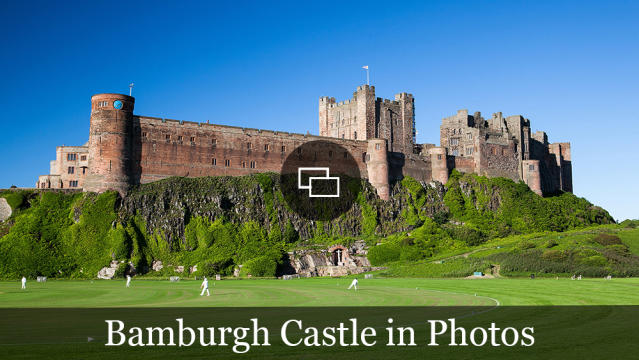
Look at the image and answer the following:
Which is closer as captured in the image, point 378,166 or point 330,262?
point 330,262

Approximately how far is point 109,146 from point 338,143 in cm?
3464

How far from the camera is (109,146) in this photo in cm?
7900

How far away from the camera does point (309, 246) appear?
84.2 metres

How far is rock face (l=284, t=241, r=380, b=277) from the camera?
3110 inches

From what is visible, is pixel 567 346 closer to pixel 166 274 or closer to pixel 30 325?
pixel 30 325

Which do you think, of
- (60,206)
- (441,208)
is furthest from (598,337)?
(441,208)

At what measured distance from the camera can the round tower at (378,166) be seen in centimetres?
9731

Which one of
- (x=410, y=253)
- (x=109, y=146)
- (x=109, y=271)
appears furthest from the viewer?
(x=410, y=253)

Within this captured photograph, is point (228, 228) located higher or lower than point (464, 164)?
lower

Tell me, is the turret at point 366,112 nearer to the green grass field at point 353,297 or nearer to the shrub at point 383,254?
the shrub at point 383,254

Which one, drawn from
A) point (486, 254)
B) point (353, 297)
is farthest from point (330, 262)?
point (353, 297)

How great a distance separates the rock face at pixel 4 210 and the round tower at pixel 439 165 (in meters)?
63.4
